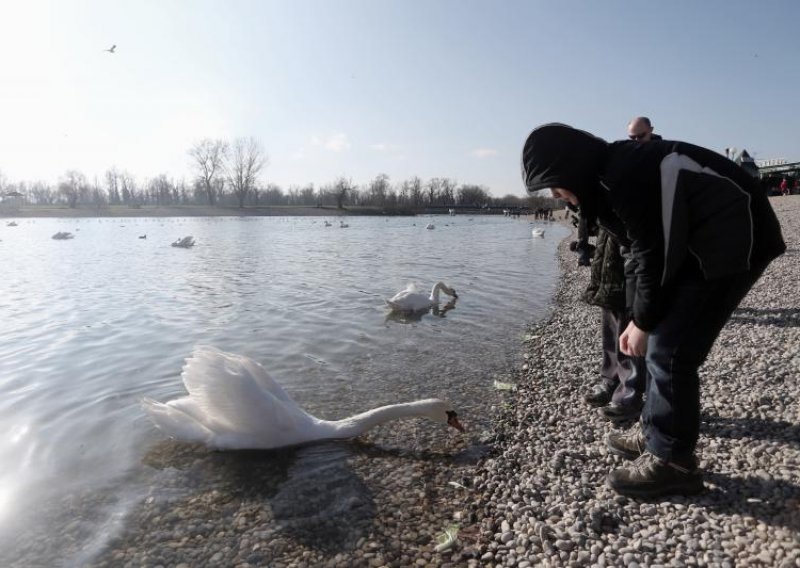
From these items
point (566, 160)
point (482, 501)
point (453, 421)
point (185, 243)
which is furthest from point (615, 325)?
point (185, 243)

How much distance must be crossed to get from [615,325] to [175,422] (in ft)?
14.4

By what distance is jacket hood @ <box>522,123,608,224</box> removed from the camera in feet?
9.27

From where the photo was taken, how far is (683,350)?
2865 millimetres

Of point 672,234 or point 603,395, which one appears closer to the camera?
point 672,234

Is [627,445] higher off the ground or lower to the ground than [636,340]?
lower

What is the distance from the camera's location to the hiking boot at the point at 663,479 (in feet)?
10.3

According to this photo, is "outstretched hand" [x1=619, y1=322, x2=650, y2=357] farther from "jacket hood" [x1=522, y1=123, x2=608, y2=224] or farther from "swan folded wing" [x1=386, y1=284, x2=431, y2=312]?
"swan folded wing" [x1=386, y1=284, x2=431, y2=312]

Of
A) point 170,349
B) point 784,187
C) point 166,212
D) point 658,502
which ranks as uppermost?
point 784,187

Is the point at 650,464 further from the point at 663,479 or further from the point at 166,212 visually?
the point at 166,212

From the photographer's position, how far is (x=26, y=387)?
6793 mm

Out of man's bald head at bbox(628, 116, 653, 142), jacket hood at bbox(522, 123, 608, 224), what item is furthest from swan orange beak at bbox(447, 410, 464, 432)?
man's bald head at bbox(628, 116, 653, 142)

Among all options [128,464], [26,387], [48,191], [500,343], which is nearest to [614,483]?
[128,464]

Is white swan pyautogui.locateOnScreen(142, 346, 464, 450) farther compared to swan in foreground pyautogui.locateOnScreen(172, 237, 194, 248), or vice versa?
swan in foreground pyautogui.locateOnScreen(172, 237, 194, 248)

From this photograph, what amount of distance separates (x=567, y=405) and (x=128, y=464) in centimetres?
449
